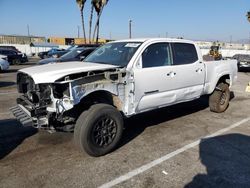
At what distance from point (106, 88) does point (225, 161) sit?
2.25 m

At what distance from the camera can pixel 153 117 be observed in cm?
707

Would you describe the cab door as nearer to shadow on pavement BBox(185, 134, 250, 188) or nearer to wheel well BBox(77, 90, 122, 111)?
wheel well BBox(77, 90, 122, 111)

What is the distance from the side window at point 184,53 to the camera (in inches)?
236

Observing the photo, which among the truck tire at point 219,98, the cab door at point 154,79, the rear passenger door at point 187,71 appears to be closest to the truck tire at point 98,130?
the cab door at point 154,79

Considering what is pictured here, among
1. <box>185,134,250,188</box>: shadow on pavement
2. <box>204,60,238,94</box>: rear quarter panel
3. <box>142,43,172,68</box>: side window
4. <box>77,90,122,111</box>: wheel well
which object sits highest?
<box>142,43,172,68</box>: side window

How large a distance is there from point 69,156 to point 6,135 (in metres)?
1.72

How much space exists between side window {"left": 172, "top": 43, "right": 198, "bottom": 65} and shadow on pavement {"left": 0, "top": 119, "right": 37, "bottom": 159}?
3338 millimetres

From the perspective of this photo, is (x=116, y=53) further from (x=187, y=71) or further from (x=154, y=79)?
(x=187, y=71)

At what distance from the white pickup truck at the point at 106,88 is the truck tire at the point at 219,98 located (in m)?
1.25

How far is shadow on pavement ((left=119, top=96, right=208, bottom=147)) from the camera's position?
5840 mm

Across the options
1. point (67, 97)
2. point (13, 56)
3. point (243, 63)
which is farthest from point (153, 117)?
point (13, 56)

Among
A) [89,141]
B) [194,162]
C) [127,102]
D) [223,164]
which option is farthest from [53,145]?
[223,164]

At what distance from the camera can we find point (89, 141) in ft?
14.5

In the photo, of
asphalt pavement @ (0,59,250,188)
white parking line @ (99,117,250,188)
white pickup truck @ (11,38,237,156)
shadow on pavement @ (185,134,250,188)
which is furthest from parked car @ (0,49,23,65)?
shadow on pavement @ (185,134,250,188)
